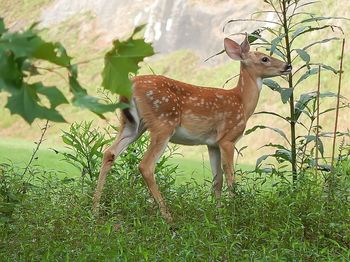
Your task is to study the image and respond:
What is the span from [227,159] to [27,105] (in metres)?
4.74

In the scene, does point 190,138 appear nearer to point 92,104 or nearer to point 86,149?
point 86,149

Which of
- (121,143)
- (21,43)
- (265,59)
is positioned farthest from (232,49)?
(21,43)

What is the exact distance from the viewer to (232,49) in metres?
6.70

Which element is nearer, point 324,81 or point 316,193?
point 316,193

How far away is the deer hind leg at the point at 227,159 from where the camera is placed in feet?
20.4

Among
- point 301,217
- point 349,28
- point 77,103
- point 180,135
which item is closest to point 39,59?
point 77,103

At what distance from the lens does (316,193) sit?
5258 mm

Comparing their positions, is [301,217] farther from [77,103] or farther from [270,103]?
[270,103]

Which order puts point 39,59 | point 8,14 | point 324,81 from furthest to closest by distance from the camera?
point 8,14, point 324,81, point 39,59

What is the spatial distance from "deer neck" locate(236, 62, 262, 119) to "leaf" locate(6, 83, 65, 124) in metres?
5.09

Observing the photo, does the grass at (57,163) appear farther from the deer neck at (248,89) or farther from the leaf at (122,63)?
the leaf at (122,63)

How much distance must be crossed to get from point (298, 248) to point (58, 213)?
5.00 feet

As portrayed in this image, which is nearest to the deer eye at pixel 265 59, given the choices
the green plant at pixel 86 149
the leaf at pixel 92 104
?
the green plant at pixel 86 149

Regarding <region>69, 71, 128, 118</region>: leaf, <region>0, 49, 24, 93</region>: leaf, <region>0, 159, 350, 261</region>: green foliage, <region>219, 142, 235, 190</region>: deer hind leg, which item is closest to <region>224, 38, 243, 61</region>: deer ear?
<region>219, 142, 235, 190</region>: deer hind leg
